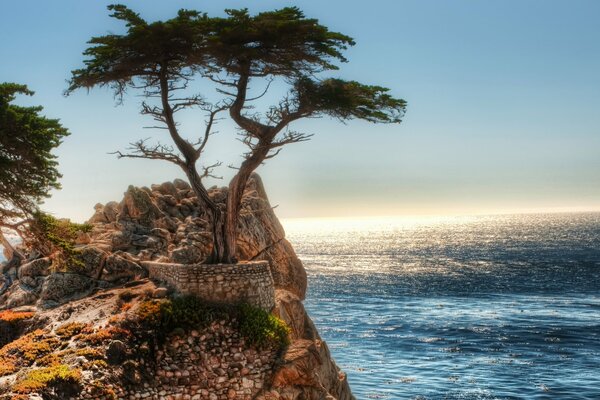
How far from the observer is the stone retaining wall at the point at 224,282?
81.2 feet

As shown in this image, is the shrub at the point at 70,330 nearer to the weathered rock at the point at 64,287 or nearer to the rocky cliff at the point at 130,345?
the rocky cliff at the point at 130,345

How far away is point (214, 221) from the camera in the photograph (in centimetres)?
2775

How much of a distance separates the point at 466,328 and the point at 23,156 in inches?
2281

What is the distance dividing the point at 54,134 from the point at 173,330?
35.0 feet

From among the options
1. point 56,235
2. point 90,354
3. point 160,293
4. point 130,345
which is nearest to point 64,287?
point 56,235

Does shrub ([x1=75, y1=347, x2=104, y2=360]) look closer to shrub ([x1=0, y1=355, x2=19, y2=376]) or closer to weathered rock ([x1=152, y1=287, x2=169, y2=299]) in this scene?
shrub ([x1=0, y1=355, x2=19, y2=376])

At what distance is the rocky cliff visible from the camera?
65.2 feet

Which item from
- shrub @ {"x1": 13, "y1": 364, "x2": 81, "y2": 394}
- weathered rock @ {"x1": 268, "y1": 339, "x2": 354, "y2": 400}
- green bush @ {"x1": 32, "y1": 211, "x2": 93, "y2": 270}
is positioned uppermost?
green bush @ {"x1": 32, "y1": 211, "x2": 93, "y2": 270}

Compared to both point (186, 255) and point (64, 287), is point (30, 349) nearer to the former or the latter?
point (64, 287)

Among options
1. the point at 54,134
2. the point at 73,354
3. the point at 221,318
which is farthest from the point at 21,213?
the point at 221,318

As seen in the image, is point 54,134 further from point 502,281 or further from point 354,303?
point 502,281

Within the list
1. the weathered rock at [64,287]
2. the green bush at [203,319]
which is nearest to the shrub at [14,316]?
the weathered rock at [64,287]

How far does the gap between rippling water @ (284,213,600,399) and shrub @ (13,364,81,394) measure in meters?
29.7

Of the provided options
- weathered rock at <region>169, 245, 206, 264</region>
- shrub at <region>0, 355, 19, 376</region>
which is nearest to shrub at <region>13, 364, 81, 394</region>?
shrub at <region>0, 355, 19, 376</region>
